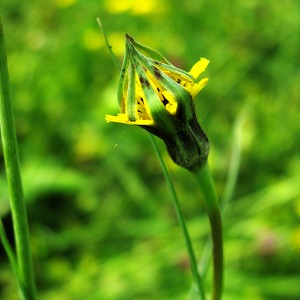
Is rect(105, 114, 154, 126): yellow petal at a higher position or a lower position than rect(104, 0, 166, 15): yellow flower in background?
lower

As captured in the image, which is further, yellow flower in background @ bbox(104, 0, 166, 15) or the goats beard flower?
yellow flower in background @ bbox(104, 0, 166, 15)

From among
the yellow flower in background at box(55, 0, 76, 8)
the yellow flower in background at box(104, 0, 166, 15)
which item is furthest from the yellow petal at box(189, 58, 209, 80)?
the yellow flower in background at box(55, 0, 76, 8)

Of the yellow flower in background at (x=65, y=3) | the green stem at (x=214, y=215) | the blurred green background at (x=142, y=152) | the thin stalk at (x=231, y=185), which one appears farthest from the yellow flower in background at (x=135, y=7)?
the green stem at (x=214, y=215)

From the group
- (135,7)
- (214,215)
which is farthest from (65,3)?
(214,215)

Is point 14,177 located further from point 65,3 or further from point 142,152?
point 65,3

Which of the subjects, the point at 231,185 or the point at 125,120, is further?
the point at 231,185

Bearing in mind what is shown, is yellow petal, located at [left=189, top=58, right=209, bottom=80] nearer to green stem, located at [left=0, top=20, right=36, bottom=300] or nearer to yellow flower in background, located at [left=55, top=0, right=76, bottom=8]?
green stem, located at [left=0, top=20, right=36, bottom=300]

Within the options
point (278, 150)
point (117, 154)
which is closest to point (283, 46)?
point (278, 150)
